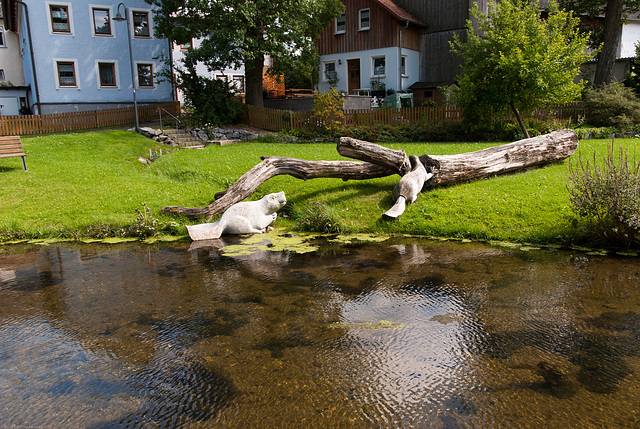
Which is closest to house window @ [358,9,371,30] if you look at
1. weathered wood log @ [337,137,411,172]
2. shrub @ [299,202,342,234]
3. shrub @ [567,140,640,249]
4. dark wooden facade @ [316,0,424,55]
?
dark wooden facade @ [316,0,424,55]

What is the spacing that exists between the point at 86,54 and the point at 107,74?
171cm

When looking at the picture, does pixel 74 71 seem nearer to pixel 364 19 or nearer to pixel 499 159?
pixel 364 19

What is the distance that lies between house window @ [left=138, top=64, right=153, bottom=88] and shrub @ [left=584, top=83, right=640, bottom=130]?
27.3 m

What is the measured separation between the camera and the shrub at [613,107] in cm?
1898

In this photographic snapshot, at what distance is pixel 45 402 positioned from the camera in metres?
3.71

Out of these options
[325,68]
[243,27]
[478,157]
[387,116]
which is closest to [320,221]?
[478,157]

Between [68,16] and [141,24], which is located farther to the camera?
[141,24]

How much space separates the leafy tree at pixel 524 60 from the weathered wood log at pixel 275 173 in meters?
9.27

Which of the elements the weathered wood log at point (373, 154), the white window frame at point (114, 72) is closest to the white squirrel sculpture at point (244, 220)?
the weathered wood log at point (373, 154)

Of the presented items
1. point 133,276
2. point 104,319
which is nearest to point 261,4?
point 133,276

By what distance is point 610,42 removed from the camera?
74.8 ft

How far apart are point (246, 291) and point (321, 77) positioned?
3208cm

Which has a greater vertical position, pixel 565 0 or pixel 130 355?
pixel 565 0

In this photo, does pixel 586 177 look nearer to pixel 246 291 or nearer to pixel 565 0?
pixel 246 291
